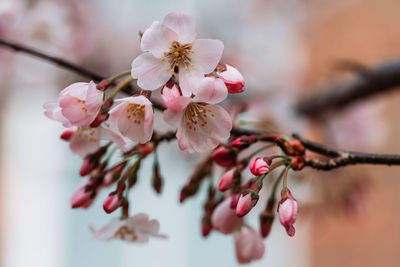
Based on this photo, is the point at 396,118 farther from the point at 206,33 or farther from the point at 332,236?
the point at 206,33

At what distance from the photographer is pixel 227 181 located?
602 millimetres

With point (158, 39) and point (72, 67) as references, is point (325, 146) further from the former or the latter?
point (72, 67)

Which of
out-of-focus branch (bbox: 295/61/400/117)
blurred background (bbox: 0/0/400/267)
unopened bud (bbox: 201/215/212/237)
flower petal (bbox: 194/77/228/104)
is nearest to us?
flower petal (bbox: 194/77/228/104)

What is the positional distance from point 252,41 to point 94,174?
3598 millimetres

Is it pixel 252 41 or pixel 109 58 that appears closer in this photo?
pixel 109 58

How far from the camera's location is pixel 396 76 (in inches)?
44.3

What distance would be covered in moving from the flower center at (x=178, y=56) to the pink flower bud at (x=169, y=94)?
0.03 metres

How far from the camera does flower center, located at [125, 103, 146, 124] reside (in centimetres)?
54

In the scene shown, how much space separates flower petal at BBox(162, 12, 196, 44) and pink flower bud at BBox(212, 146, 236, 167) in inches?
5.7

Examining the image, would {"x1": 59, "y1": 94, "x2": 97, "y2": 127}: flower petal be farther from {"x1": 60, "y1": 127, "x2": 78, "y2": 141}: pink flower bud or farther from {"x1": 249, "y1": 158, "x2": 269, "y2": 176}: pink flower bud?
{"x1": 249, "y1": 158, "x2": 269, "y2": 176}: pink flower bud

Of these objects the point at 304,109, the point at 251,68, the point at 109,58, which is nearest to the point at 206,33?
the point at 251,68

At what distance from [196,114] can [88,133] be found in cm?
16


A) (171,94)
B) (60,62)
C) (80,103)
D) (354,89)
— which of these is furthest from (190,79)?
(354,89)

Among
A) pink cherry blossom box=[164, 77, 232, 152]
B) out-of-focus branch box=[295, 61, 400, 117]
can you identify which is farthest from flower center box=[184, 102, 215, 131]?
out-of-focus branch box=[295, 61, 400, 117]
